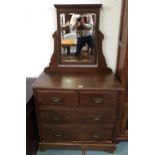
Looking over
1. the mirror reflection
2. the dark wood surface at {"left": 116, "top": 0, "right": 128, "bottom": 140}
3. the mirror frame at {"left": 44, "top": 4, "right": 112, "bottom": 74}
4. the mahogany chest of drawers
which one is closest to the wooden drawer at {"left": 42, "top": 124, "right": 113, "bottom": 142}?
the mahogany chest of drawers

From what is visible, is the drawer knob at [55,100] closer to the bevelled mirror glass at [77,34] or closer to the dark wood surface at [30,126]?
the dark wood surface at [30,126]

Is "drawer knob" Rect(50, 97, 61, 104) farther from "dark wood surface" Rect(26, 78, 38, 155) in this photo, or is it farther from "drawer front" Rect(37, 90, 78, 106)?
"dark wood surface" Rect(26, 78, 38, 155)

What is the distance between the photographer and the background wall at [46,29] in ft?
6.13

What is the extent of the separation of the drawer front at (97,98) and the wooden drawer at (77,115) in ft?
0.24

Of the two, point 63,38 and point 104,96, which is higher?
point 63,38

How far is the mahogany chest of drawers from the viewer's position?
1.70 meters

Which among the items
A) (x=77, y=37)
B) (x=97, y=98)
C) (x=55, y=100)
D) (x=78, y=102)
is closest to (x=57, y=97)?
(x=55, y=100)

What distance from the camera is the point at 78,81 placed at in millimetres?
1812

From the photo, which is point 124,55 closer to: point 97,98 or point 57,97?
point 97,98

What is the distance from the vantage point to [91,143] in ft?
6.31
